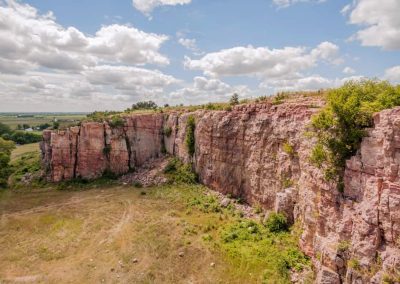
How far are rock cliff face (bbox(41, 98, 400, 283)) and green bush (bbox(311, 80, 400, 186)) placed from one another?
647mm

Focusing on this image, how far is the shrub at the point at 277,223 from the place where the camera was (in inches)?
824

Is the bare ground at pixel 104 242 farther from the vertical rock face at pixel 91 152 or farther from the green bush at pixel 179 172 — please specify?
the vertical rock face at pixel 91 152

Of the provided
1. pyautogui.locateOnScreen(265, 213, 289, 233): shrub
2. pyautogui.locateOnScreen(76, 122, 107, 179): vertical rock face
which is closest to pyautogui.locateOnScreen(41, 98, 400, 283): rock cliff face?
pyautogui.locateOnScreen(76, 122, 107, 179): vertical rock face

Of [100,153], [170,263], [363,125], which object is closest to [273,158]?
[363,125]

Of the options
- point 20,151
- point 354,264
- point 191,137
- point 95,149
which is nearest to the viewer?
point 354,264

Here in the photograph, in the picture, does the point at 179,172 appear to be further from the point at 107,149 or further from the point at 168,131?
the point at 107,149

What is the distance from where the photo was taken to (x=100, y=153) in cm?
3906

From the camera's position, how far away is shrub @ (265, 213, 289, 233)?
20.9m

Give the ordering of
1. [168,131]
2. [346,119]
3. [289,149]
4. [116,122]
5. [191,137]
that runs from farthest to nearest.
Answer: [168,131] → [116,122] → [191,137] → [289,149] → [346,119]

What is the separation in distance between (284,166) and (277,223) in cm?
456

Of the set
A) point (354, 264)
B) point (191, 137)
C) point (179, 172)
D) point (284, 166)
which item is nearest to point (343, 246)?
point (354, 264)

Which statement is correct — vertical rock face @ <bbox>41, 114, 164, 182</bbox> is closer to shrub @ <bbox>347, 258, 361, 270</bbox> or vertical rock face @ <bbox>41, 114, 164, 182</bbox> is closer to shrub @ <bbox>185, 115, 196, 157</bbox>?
shrub @ <bbox>185, 115, 196, 157</bbox>

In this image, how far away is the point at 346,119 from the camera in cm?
1455

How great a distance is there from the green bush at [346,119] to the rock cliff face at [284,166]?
65 cm
